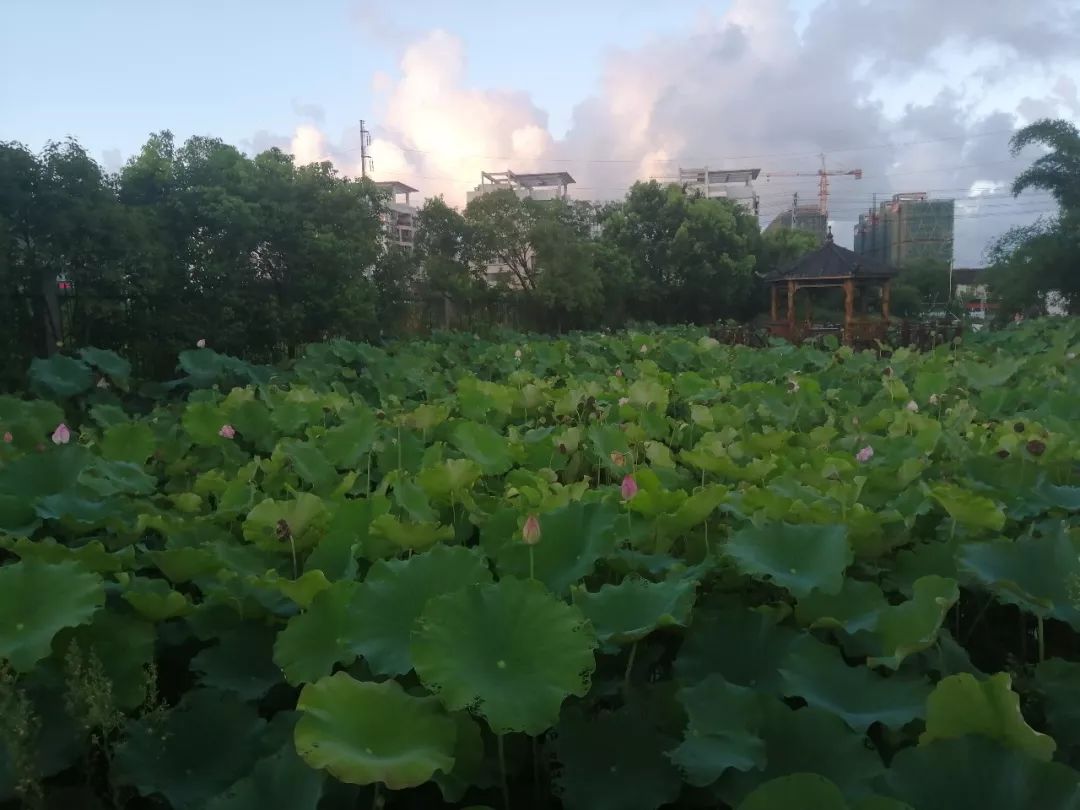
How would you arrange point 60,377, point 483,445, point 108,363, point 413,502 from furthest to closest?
point 108,363 → point 60,377 → point 483,445 → point 413,502

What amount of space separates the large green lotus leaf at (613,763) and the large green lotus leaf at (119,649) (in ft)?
1.81

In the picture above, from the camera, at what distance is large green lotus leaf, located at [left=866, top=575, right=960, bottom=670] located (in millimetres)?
974

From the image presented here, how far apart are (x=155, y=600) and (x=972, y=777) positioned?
1009 millimetres

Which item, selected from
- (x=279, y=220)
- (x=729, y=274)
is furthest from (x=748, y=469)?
(x=729, y=274)

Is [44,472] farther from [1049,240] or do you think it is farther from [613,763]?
[1049,240]

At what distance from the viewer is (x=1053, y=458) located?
5.98 ft

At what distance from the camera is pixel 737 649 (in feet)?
3.58

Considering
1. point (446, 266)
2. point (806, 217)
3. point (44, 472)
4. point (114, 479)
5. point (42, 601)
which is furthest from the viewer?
point (806, 217)

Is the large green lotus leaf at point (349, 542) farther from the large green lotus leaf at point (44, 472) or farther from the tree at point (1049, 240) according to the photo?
the tree at point (1049, 240)

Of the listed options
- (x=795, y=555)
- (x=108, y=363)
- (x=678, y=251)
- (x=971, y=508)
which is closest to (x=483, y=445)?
(x=795, y=555)

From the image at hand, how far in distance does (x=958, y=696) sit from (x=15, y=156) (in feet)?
22.7

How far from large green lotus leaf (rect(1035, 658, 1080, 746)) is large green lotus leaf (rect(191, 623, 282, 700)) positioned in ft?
3.17

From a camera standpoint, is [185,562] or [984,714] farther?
[185,562]

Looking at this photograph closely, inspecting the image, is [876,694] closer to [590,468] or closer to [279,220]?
[590,468]
